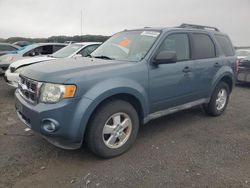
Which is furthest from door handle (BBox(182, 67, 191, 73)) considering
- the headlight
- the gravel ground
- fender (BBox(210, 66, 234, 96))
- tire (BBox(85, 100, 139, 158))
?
the headlight

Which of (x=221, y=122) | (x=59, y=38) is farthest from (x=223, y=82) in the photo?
(x=59, y=38)

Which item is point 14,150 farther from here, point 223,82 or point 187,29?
point 223,82

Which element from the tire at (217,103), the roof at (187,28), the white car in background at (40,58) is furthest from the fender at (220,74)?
the white car in background at (40,58)

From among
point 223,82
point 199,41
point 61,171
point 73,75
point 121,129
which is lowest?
point 61,171

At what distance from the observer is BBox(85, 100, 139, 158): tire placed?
123 inches

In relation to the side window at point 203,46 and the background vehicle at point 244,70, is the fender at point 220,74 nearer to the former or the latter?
the side window at point 203,46

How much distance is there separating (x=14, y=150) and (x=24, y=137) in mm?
494

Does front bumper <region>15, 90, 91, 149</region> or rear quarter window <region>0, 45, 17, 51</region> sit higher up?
rear quarter window <region>0, 45, 17, 51</region>

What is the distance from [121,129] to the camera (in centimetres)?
343

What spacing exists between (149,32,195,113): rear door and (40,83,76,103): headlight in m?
1.29

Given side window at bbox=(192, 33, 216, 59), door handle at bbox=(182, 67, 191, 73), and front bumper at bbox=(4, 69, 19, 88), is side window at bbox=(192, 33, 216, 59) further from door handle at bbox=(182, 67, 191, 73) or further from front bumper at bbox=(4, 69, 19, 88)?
front bumper at bbox=(4, 69, 19, 88)

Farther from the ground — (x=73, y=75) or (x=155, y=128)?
(x=73, y=75)

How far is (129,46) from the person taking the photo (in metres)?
4.07

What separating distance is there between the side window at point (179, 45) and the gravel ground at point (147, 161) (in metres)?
1.36
